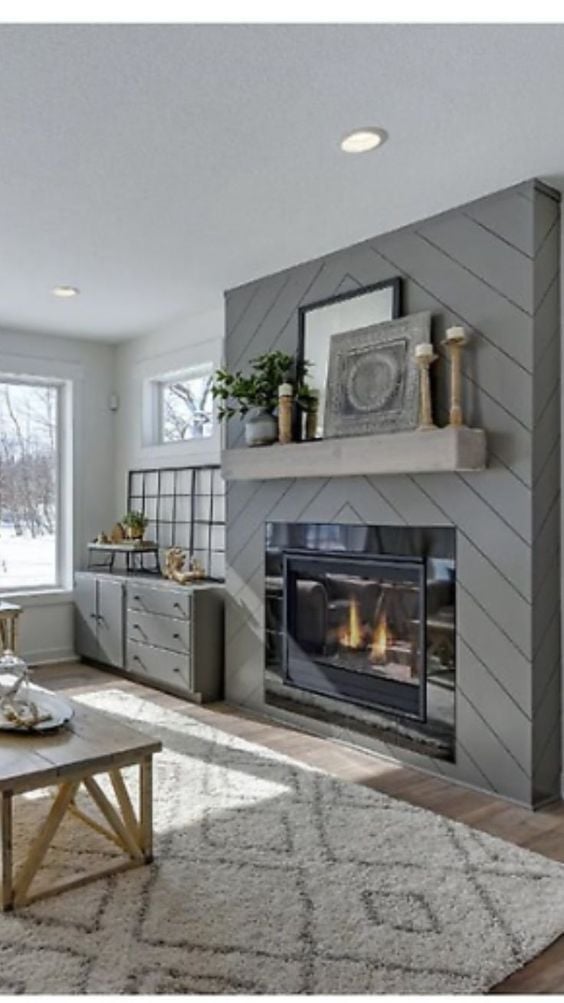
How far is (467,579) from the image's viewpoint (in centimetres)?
338

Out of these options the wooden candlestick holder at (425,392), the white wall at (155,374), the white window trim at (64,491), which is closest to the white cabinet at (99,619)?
the white window trim at (64,491)

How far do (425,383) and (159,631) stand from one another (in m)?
2.51

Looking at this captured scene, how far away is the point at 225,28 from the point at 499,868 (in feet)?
8.79

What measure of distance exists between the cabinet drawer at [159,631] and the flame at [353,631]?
1.14m

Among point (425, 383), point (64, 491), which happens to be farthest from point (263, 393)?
point (64, 491)

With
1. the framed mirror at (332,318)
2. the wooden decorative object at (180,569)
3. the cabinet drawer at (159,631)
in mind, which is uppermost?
the framed mirror at (332,318)

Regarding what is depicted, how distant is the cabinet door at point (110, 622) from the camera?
544cm

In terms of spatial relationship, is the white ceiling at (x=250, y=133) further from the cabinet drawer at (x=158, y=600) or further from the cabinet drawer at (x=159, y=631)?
the cabinet drawer at (x=159, y=631)

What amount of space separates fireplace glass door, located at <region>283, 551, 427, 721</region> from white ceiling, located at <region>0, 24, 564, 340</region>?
165cm

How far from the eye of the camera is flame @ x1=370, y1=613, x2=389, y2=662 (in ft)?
12.5

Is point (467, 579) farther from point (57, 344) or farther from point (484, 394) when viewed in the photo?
point (57, 344)

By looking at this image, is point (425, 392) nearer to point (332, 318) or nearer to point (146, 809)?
point (332, 318)

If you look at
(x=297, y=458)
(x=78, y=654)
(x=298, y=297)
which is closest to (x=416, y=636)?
(x=297, y=458)

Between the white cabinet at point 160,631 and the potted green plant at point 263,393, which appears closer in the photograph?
the potted green plant at point 263,393
